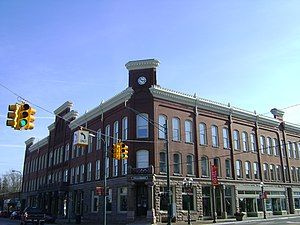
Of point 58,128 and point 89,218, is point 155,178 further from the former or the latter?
point 58,128

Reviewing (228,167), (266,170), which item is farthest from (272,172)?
(228,167)

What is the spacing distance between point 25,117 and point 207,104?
31.1m

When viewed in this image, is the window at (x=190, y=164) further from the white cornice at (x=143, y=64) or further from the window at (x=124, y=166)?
the white cornice at (x=143, y=64)

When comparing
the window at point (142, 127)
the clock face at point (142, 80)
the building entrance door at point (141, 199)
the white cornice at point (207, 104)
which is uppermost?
the clock face at point (142, 80)

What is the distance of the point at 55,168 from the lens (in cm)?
6072

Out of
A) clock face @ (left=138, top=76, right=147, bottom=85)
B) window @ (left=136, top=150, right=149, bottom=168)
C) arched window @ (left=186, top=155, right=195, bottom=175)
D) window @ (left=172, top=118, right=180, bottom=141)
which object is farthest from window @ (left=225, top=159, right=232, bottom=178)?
clock face @ (left=138, top=76, right=147, bottom=85)

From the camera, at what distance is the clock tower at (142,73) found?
38.5 meters

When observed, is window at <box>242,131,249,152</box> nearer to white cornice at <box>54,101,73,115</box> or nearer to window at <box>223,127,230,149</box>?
window at <box>223,127,230,149</box>

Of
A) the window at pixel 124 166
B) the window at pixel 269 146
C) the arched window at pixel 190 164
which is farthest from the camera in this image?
the window at pixel 269 146

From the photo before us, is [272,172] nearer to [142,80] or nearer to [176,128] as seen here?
[176,128]

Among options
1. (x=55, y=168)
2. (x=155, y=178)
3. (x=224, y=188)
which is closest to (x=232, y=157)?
(x=224, y=188)

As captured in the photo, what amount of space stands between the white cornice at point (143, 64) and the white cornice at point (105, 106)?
8.46 feet

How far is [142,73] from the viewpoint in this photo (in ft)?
127

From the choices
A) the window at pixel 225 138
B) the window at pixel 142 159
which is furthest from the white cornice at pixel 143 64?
the window at pixel 225 138
